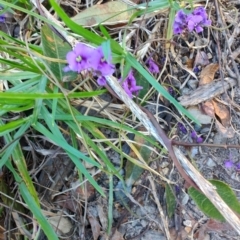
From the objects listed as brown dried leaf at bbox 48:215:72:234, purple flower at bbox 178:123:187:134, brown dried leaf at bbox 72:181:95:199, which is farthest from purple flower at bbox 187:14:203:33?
brown dried leaf at bbox 48:215:72:234

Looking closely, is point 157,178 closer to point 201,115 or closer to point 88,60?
point 201,115

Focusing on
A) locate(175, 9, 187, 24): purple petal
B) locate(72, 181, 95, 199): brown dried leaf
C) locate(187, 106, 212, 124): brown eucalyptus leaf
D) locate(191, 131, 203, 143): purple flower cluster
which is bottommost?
locate(72, 181, 95, 199): brown dried leaf

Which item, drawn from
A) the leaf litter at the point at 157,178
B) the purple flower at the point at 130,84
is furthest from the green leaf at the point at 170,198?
the purple flower at the point at 130,84

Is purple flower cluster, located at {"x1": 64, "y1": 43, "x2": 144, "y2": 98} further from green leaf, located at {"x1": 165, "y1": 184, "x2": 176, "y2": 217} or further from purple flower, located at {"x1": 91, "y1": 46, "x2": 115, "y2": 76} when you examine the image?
green leaf, located at {"x1": 165, "y1": 184, "x2": 176, "y2": 217}

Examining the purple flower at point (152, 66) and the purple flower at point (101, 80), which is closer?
the purple flower at point (101, 80)

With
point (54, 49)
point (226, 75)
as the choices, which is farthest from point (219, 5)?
point (54, 49)

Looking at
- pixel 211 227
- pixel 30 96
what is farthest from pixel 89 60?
pixel 211 227

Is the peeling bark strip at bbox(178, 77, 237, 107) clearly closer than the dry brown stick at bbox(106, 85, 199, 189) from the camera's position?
No

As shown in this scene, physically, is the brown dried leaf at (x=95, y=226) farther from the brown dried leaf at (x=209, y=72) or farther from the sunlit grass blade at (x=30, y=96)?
the brown dried leaf at (x=209, y=72)
